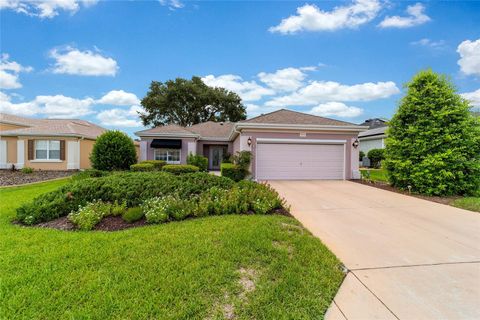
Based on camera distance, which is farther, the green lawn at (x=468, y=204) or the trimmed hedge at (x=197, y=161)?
the trimmed hedge at (x=197, y=161)

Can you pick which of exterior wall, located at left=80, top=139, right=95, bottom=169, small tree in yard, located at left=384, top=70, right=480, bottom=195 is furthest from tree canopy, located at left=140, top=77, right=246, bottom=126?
small tree in yard, located at left=384, top=70, right=480, bottom=195

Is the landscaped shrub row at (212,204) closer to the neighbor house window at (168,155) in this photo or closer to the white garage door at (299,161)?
the white garage door at (299,161)

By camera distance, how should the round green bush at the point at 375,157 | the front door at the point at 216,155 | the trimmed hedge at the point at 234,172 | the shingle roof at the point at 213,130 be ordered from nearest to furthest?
1. the trimmed hedge at the point at 234,172
2. the shingle roof at the point at 213,130
3. the front door at the point at 216,155
4. the round green bush at the point at 375,157

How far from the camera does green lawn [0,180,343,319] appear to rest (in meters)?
2.51

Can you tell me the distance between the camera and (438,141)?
362 inches

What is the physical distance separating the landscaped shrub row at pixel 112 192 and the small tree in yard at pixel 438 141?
8.03m

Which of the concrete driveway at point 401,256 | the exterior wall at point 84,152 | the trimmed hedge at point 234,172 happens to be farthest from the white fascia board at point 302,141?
the exterior wall at point 84,152

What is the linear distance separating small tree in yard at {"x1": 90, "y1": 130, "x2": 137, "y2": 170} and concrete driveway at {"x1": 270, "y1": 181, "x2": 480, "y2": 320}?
1164 cm

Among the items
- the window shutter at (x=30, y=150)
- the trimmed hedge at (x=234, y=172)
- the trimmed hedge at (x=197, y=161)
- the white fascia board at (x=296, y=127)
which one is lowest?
the trimmed hedge at (x=234, y=172)

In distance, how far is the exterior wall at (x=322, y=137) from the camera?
13.2 metres

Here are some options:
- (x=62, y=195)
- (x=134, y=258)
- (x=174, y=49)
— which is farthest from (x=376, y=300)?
(x=174, y=49)

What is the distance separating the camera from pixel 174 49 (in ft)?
43.8

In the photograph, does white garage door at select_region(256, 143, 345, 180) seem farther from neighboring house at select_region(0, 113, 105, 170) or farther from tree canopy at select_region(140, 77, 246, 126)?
tree canopy at select_region(140, 77, 246, 126)

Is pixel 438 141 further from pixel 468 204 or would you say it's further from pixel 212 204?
pixel 212 204
